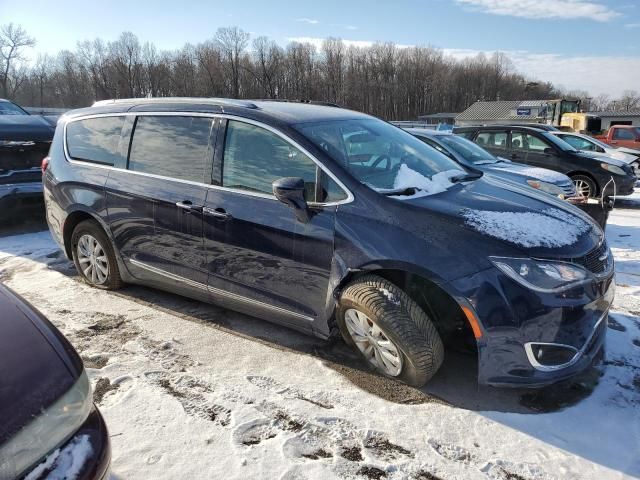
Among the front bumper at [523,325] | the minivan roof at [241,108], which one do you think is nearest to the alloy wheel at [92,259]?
the minivan roof at [241,108]

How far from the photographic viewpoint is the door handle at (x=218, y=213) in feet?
11.3

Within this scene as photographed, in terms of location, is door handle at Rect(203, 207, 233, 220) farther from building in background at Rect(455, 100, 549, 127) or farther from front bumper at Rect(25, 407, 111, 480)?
building in background at Rect(455, 100, 549, 127)

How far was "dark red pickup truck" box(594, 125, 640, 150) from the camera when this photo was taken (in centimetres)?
1984

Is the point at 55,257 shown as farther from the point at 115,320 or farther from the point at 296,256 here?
the point at 296,256

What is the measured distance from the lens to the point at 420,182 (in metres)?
3.34

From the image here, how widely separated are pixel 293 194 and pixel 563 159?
29.8 feet

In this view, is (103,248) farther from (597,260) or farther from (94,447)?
(597,260)

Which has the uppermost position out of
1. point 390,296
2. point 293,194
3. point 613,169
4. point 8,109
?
point 8,109

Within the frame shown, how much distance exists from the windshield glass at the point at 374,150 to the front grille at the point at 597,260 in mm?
1192

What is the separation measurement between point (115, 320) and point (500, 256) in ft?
10.2

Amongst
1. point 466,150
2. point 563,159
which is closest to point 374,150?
point 466,150

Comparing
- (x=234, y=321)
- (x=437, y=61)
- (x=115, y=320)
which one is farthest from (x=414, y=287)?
(x=437, y=61)

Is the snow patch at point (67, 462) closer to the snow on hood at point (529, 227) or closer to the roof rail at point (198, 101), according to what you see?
the snow on hood at point (529, 227)

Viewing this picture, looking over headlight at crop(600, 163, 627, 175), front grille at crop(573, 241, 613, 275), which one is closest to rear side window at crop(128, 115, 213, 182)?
front grille at crop(573, 241, 613, 275)
